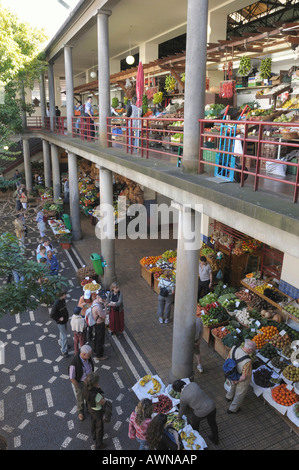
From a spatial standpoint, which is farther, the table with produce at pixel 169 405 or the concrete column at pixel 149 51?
the concrete column at pixel 149 51

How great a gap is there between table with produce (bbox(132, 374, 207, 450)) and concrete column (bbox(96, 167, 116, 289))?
5931 millimetres

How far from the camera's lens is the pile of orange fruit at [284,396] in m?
7.11

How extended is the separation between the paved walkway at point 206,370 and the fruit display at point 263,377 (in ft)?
1.68

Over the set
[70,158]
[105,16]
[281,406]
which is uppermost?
[105,16]

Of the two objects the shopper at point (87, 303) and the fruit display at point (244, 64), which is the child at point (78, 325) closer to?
the shopper at point (87, 303)

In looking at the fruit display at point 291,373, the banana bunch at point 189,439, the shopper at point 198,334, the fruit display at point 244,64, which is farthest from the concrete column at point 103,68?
the banana bunch at point 189,439

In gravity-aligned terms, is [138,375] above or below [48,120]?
below

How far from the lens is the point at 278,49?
414 inches

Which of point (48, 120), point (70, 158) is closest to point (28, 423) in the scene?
point (70, 158)

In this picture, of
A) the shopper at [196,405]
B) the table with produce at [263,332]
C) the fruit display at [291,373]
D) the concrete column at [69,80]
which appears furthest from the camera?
the concrete column at [69,80]

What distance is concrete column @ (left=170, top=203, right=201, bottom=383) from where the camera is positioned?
712 centimetres

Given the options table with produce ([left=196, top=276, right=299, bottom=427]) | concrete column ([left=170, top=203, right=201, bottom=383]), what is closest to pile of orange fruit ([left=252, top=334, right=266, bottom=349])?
table with produce ([left=196, top=276, right=299, bottom=427])
